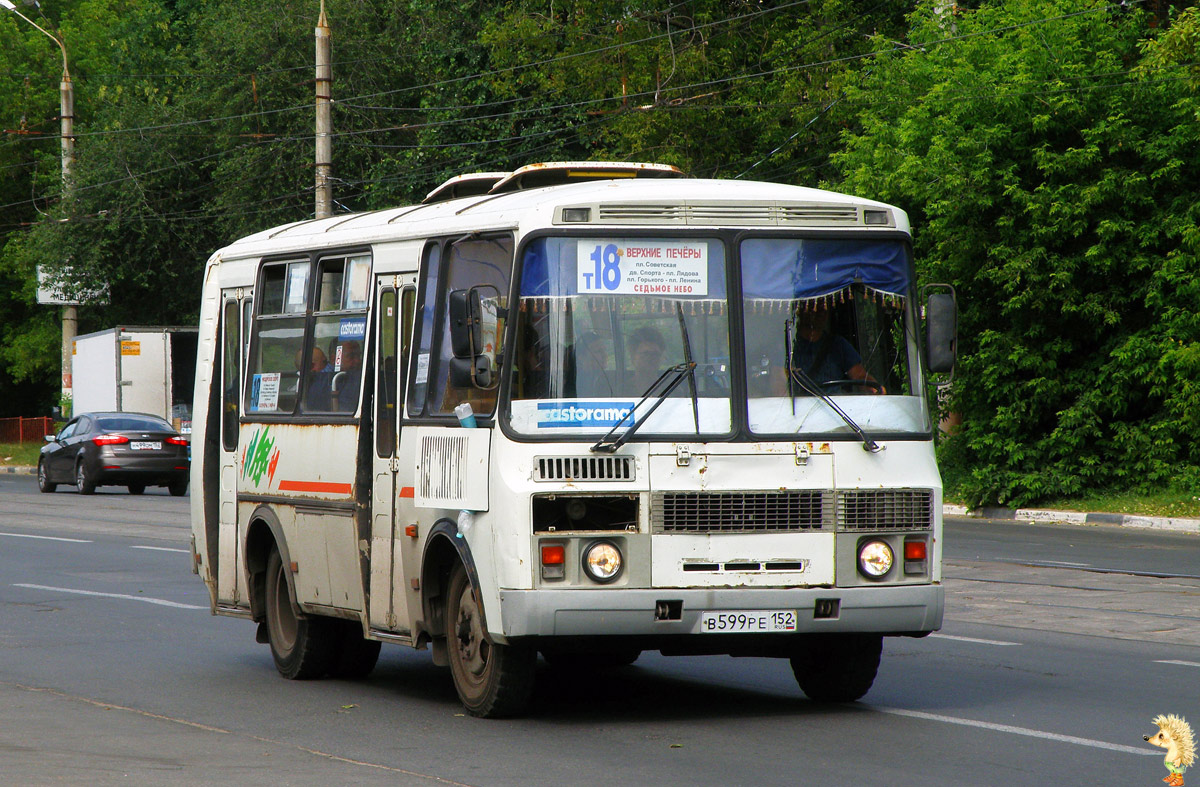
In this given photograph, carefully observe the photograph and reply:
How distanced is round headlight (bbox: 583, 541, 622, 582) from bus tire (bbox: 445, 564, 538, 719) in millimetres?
514

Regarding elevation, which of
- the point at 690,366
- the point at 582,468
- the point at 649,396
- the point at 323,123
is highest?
the point at 323,123

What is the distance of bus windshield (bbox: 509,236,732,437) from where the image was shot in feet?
26.2

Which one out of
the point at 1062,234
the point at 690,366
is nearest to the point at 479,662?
the point at 690,366

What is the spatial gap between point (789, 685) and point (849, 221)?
2.72 metres

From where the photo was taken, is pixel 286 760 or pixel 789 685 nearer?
pixel 286 760

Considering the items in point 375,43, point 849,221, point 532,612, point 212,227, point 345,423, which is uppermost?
point 375,43

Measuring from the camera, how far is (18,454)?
176ft

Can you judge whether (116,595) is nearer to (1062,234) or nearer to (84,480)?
(1062,234)

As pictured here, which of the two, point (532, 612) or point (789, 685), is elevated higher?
point (532, 612)

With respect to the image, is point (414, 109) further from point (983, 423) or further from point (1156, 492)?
point (1156, 492)

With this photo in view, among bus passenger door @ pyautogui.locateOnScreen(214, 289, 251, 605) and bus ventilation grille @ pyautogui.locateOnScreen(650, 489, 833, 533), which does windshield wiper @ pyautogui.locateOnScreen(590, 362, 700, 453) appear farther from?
bus passenger door @ pyautogui.locateOnScreen(214, 289, 251, 605)

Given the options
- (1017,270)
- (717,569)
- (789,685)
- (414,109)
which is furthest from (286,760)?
(414,109)

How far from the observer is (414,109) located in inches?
1640

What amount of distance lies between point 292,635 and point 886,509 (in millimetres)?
3957
